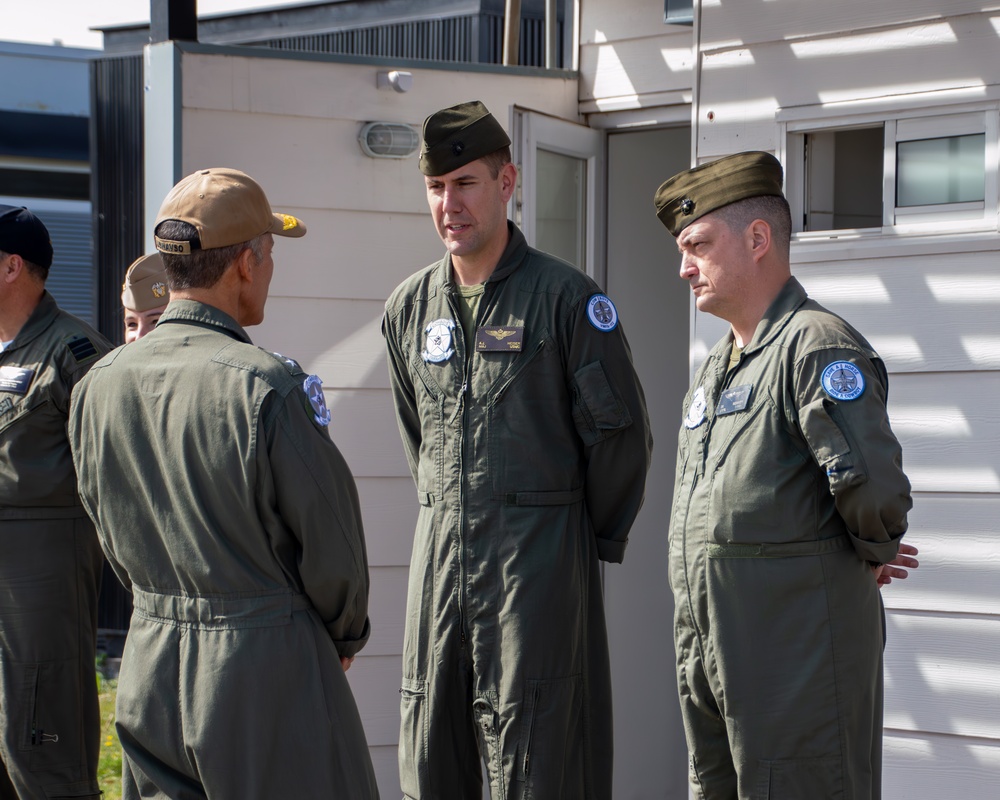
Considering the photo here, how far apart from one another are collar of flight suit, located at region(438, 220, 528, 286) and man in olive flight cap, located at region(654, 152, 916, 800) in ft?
1.92

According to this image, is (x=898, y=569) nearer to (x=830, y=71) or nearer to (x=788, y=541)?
(x=788, y=541)

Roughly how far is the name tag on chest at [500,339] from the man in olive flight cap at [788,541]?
1.73 ft

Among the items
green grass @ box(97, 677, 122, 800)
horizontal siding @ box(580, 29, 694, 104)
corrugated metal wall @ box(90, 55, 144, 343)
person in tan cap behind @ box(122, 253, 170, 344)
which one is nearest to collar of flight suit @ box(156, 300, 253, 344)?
person in tan cap behind @ box(122, 253, 170, 344)

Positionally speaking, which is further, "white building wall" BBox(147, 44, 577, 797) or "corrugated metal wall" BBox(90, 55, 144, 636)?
"corrugated metal wall" BBox(90, 55, 144, 636)

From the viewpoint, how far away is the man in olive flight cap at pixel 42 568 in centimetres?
338

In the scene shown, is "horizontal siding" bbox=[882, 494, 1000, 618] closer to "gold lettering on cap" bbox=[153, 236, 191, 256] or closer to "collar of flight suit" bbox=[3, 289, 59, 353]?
"gold lettering on cap" bbox=[153, 236, 191, 256]

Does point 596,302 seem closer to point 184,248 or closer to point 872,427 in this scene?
point 872,427

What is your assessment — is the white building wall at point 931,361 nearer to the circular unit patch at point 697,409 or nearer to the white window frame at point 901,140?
the white window frame at point 901,140

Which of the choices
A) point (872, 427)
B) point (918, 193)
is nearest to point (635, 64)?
point (918, 193)

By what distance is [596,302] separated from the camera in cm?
304

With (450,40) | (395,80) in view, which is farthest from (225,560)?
(450,40)

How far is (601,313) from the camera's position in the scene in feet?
9.96

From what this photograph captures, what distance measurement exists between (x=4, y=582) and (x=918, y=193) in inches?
108

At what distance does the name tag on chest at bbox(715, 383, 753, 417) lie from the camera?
2.60 meters
